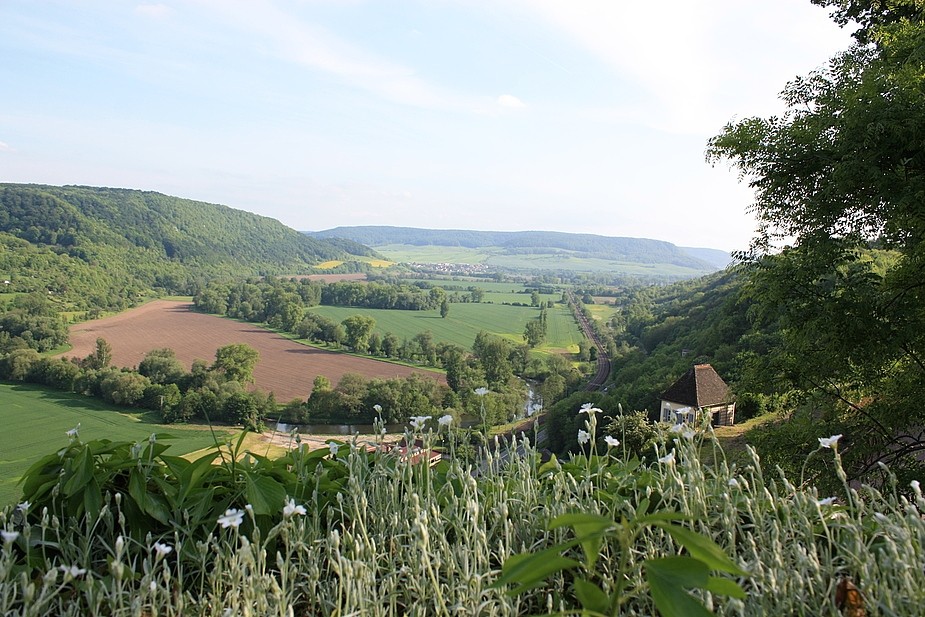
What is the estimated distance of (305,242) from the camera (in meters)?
188

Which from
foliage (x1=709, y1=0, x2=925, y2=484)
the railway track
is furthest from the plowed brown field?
foliage (x1=709, y1=0, x2=925, y2=484)

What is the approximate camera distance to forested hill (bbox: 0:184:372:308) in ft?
309

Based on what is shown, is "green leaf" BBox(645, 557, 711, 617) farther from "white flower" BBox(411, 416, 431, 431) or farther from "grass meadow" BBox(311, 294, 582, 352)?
"grass meadow" BBox(311, 294, 582, 352)

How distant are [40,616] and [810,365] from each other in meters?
8.22

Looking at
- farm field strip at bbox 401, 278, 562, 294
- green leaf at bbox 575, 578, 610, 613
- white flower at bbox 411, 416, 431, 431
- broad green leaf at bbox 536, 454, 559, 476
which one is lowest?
farm field strip at bbox 401, 278, 562, 294

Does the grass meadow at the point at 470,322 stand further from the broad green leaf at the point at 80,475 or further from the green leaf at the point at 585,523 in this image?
the green leaf at the point at 585,523

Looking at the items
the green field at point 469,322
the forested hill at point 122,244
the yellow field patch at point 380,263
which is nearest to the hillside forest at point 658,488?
the green field at point 469,322

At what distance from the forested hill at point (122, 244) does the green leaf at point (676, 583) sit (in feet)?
329

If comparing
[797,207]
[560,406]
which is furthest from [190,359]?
[797,207]

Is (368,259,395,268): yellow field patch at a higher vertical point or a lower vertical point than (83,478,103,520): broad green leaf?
lower

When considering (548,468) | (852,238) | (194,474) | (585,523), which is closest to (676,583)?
(585,523)

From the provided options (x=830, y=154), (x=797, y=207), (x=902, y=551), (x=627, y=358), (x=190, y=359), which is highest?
(x=830, y=154)

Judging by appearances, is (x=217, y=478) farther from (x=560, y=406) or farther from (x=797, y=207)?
(x=560, y=406)

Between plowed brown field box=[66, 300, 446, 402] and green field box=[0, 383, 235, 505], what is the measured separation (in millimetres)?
8675
